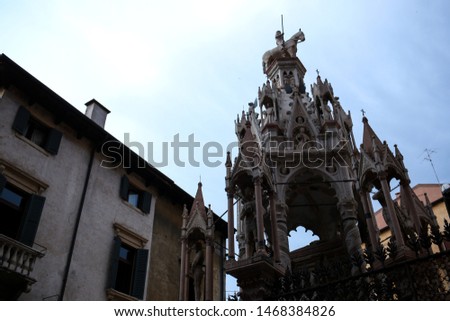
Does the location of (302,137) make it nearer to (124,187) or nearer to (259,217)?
(259,217)

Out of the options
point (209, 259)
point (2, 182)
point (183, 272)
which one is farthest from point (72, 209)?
point (209, 259)

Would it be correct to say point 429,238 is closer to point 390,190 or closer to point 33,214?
point 390,190

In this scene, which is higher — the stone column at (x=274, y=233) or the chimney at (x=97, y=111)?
the chimney at (x=97, y=111)

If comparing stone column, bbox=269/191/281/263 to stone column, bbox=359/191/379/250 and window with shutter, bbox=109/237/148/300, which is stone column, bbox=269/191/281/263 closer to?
stone column, bbox=359/191/379/250

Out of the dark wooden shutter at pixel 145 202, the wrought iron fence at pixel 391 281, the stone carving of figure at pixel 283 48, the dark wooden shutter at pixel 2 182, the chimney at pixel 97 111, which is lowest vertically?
the wrought iron fence at pixel 391 281

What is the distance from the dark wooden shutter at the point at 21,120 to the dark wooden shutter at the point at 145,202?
604 centimetres

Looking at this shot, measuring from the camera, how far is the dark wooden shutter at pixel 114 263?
15960mm

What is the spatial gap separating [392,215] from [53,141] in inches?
474

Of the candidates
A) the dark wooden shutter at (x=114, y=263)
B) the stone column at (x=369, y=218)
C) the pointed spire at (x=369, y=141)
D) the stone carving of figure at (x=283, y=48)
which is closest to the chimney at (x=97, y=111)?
the dark wooden shutter at (x=114, y=263)

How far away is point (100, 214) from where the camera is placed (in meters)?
16.9

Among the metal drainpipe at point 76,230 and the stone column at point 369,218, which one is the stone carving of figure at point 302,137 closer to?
the stone column at point 369,218

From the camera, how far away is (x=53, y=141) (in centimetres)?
1606
